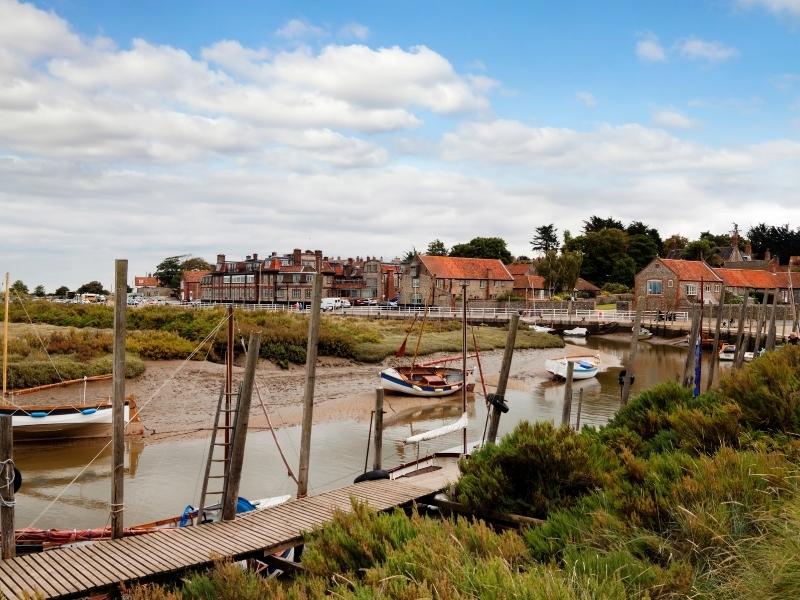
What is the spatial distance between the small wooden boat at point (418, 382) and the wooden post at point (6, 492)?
2424 cm

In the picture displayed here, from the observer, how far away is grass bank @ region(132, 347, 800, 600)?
6059 millimetres

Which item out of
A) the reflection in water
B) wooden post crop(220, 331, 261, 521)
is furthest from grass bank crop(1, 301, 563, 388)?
wooden post crop(220, 331, 261, 521)

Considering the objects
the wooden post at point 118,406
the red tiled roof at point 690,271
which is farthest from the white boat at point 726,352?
the wooden post at point 118,406

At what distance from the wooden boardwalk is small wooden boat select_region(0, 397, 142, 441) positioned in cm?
A: 1195

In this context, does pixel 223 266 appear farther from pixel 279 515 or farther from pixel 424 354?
pixel 279 515

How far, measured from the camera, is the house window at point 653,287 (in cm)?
8206

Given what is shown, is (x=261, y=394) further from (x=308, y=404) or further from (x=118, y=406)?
(x=118, y=406)

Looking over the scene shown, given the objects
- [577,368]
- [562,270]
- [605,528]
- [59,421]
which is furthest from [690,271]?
[605,528]

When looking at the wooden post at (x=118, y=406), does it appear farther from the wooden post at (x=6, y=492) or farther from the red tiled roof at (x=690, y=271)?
the red tiled roof at (x=690, y=271)

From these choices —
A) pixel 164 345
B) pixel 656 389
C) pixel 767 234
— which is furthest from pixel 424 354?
pixel 767 234

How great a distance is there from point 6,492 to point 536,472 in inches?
293

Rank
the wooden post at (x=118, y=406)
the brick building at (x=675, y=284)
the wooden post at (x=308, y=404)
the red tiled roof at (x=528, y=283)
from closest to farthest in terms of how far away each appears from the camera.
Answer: the wooden post at (x=118, y=406)
the wooden post at (x=308, y=404)
the brick building at (x=675, y=284)
the red tiled roof at (x=528, y=283)

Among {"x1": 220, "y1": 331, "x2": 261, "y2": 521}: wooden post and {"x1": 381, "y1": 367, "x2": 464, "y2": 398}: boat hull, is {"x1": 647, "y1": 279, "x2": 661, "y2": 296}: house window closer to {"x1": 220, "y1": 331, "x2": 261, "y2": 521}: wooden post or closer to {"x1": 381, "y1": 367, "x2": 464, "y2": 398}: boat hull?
{"x1": 381, "y1": 367, "x2": 464, "y2": 398}: boat hull

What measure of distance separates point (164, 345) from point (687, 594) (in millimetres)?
34292
